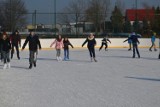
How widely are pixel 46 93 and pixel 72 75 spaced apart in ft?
11.9

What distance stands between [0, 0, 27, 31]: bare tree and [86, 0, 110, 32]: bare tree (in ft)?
19.2

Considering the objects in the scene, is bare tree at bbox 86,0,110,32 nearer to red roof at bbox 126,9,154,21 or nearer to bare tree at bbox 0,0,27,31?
red roof at bbox 126,9,154,21

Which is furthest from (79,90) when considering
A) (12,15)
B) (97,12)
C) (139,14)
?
(139,14)

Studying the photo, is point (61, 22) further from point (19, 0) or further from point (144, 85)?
point (144, 85)

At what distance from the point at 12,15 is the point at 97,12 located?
337 inches

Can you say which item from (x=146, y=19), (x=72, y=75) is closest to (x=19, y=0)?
(x=146, y=19)

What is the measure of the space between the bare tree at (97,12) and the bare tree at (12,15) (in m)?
5.86

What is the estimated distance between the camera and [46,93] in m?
8.45

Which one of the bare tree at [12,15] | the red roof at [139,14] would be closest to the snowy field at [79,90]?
the bare tree at [12,15]

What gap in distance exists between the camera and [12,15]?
32875 mm

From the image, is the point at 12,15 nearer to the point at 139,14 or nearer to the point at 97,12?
the point at 97,12

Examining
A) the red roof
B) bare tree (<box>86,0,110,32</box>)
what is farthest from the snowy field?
the red roof

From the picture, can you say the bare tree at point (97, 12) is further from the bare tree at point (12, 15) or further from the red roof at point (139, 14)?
the bare tree at point (12, 15)

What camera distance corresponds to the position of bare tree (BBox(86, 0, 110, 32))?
3634 centimetres
